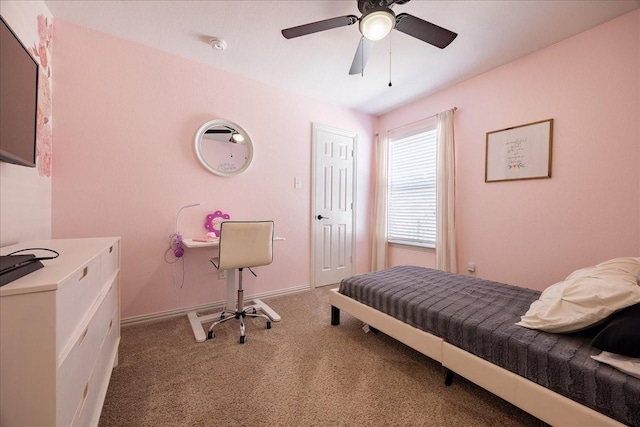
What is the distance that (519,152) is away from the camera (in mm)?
2545

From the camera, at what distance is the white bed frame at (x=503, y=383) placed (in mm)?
1035

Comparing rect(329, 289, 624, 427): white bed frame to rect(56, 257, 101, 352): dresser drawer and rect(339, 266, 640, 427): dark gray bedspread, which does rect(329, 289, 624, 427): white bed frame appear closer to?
rect(339, 266, 640, 427): dark gray bedspread

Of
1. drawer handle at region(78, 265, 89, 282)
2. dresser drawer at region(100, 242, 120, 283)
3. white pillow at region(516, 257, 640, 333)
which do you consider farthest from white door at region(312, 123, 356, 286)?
drawer handle at region(78, 265, 89, 282)

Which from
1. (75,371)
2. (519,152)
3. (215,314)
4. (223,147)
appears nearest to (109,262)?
(75,371)

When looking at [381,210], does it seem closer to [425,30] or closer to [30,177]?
[425,30]

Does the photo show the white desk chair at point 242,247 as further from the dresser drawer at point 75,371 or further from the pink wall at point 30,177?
the pink wall at point 30,177

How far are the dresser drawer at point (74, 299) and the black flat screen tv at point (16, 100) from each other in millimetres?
623

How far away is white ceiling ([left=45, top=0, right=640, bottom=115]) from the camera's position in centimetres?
190

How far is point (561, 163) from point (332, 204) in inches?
95.8

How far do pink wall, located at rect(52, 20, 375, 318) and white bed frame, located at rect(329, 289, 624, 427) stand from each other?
1.89m

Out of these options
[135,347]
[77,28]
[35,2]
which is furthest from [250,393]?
[77,28]

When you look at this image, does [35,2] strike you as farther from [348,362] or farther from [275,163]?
[348,362]

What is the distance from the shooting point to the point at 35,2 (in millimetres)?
1719

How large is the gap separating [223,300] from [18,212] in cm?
177
